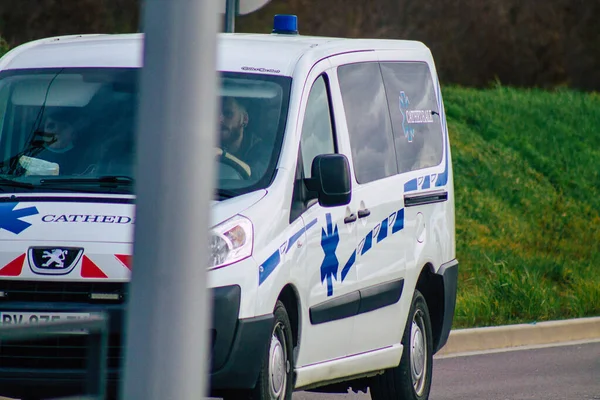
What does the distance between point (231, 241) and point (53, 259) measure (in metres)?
0.76

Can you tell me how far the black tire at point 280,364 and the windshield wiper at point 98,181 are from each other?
901 millimetres

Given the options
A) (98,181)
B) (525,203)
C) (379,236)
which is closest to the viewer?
(98,181)

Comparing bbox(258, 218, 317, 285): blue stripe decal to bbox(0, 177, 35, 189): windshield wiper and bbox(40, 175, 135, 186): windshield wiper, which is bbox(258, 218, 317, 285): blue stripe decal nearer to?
bbox(40, 175, 135, 186): windshield wiper

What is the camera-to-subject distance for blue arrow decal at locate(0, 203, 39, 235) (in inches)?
245

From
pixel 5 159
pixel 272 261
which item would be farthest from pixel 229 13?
pixel 272 261

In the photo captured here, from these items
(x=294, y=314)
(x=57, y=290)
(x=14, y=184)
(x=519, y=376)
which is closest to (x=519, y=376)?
(x=519, y=376)

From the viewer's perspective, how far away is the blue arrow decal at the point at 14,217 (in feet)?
20.4

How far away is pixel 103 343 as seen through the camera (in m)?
3.32

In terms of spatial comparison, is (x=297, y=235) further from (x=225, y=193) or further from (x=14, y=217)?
(x=14, y=217)

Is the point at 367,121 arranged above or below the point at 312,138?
above

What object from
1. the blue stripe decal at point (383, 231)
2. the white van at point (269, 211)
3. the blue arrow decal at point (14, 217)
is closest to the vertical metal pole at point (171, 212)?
Answer: the white van at point (269, 211)

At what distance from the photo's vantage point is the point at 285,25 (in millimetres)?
8633

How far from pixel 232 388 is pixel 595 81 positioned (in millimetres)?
25339

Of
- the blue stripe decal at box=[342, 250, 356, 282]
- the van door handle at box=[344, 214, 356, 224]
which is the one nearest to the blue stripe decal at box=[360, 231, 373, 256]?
the blue stripe decal at box=[342, 250, 356, 282]
